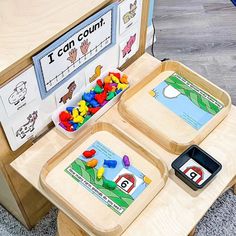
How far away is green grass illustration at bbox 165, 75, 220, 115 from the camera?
3.75ft

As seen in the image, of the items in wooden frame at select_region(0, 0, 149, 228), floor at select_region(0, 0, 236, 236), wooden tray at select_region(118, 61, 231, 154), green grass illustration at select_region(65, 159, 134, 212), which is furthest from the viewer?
floor at select_region(0, 0, 236, 236)

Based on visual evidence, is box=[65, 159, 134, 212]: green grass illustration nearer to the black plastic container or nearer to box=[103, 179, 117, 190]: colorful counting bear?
box=[103, 179, 117, 190]: colorful counting bear

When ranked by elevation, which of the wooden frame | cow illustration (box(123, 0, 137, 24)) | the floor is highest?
the wooden frame

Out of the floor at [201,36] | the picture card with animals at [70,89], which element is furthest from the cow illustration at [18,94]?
the floor at [201,36]

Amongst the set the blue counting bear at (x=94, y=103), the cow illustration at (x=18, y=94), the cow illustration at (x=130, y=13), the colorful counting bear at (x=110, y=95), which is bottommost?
the blue counting bear at (x=94, y=103)

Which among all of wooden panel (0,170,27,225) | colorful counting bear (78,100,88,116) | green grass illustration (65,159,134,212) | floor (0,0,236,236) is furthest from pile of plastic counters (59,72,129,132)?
floor (0,0,236,236)

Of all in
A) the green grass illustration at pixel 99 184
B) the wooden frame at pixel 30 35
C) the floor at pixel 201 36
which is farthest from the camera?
the floor at pixel 201 36

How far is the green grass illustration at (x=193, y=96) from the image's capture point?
1.14m

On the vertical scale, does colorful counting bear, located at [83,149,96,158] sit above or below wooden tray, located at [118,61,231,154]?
below

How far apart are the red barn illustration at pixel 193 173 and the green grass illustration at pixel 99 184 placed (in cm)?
16

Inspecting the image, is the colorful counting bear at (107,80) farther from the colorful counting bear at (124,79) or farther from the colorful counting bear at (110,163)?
the colorful counting bear at (110,163)

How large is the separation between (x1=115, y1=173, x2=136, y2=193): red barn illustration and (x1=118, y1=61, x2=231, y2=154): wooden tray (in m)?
0.13

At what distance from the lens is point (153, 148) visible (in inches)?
42.4

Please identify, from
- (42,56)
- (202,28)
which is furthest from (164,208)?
(202,28)
